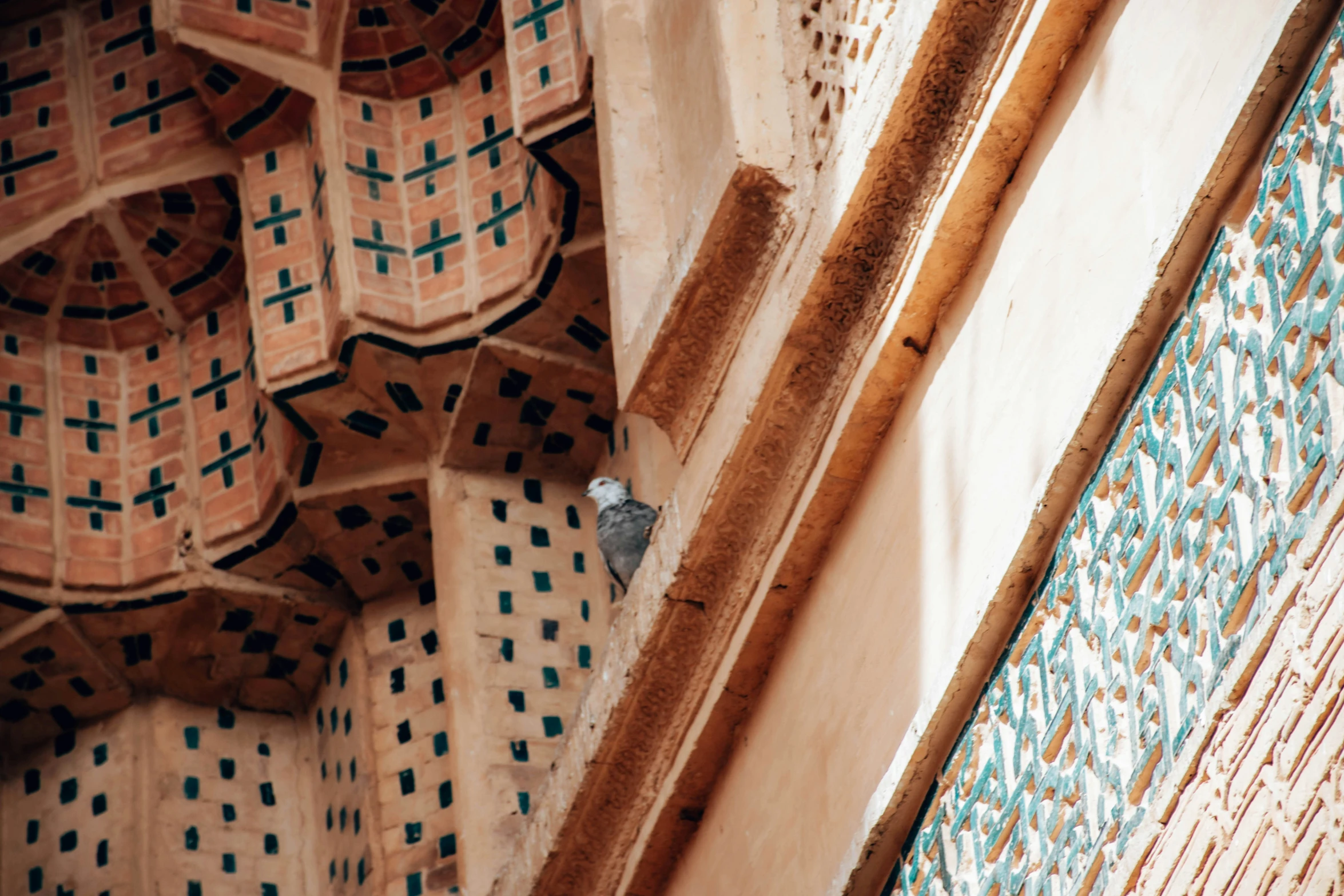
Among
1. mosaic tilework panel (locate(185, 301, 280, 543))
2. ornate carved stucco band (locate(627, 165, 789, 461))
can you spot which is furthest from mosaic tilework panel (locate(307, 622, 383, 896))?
ornate carved stucco band (locate(627, 165, 789, 461))

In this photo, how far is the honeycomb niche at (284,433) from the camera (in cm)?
589

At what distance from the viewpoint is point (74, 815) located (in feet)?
20.5

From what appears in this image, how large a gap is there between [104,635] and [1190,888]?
4271 millimetres

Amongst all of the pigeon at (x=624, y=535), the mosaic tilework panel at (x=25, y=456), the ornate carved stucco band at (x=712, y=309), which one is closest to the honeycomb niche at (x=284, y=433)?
the mosaic tilework panel at (x=25, y=456)

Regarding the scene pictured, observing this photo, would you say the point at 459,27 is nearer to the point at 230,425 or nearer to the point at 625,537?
the point at 230,425

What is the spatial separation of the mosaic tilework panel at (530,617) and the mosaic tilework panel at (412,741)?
19cm

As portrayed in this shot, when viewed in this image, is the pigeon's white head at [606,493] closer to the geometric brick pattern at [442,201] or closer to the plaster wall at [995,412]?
the geometric brick pattern at [442,201]

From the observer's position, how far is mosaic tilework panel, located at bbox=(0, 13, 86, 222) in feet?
21.1

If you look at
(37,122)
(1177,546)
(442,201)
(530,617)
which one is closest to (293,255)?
(442,201)

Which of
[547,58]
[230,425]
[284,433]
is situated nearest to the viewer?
[547,58]

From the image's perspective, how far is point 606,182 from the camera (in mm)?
4891

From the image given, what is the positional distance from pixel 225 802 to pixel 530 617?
110 centimetres

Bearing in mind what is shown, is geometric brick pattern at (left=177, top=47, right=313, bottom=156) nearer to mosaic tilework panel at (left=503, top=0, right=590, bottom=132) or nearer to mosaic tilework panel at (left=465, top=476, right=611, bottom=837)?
mosaic tilework panel at (left=503, top=0, right=590, bottom=132)

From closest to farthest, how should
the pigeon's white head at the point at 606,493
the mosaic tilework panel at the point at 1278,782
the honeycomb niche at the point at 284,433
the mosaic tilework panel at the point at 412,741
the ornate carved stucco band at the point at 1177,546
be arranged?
the mosaic tilework panel at the point at 1278,782
the ornate carved stucco band at the point at 1177,546
the pigeon's white head at the point at 606,493
the mosaic tilework panel at the point at 412,741
the honeycomb niche at the point at 284,433
